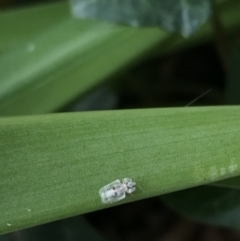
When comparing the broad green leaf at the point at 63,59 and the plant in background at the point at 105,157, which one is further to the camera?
the broad green leaf at the point at 63,59

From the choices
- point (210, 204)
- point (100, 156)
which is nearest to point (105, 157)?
point (100, 156)

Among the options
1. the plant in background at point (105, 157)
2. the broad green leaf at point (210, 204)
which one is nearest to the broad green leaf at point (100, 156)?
the plant in background at point (105, 157)

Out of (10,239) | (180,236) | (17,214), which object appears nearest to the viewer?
(17,214)

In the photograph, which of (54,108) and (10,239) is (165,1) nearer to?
(54,108)

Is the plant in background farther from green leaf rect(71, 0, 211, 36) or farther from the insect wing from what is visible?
green leaf rect(71, 0, 211, 36)

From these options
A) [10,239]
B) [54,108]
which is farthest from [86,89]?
[10,239]

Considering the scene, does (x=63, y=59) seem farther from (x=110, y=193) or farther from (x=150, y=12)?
(x=110, y=193)

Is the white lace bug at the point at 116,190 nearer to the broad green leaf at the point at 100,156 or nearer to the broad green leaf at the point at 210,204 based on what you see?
Answer: the broad green leaf at the point at 100,156

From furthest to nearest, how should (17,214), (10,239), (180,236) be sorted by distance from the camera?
1. (180,236)
2. (10,239)
3. (17,214)
